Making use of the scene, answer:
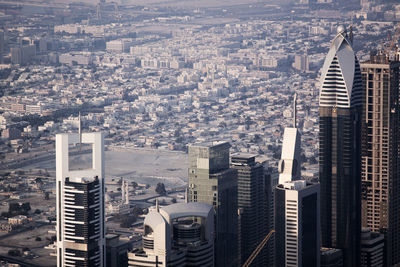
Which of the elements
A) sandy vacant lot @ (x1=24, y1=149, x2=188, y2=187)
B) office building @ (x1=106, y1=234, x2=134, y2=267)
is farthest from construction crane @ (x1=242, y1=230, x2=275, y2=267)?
sandy vacant lot @ (x1=24, y1=149, x2=188, y2=187)

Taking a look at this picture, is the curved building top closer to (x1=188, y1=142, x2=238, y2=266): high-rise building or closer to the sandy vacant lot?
(x1=188, y1=142, x2=238, y2=266): high-rise building

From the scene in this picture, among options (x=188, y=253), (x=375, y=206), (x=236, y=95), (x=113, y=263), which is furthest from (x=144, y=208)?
(x=236, y=95)

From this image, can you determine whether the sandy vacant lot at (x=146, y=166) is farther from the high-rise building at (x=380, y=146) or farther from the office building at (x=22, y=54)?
the office building at (x=22, y=54)

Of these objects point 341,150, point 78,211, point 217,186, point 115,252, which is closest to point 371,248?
point 341,150

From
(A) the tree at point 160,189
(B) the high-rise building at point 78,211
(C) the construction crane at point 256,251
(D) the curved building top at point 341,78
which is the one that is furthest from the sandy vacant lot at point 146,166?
(B) the high-rise building at point 78,211

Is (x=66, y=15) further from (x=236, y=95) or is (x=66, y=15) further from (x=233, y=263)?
(x=233, y=263)
